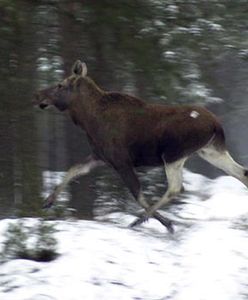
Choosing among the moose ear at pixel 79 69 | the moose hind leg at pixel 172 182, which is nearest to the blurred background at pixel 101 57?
the moose ear at pixel 79 69

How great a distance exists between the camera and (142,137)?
10.0 meters

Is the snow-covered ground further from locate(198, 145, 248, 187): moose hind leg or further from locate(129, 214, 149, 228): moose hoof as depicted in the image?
locate(198, 145, 248, 187): moose hind leg

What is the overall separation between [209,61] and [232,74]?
168 centimetres

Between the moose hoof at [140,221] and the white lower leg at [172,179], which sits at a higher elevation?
the white lower leg at [172,179]

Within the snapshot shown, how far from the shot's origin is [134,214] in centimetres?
1129

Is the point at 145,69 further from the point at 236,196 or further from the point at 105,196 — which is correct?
the point at 236,196

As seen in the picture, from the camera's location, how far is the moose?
9.92 metres

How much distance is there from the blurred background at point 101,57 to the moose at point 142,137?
1188 millimetres

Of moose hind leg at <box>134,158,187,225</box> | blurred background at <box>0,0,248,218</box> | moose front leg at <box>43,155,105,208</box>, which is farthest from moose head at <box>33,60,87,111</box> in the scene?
moose hind leg at <box>134,158,187,225</box>

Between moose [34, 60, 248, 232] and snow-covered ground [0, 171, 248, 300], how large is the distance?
1.82ft

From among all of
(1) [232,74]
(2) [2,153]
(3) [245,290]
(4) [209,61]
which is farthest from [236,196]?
(3) [245,290]

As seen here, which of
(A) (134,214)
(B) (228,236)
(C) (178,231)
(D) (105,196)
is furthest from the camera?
(D) (105,196)

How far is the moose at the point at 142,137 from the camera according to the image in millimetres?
9922

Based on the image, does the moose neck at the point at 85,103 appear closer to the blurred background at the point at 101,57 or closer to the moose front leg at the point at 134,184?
the moose front leg at the point at 134,184
